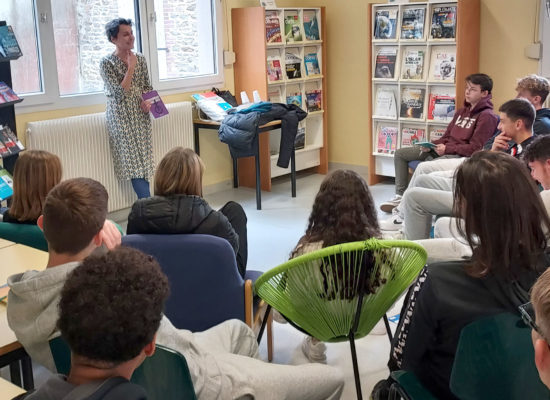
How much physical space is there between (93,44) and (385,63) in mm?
2485

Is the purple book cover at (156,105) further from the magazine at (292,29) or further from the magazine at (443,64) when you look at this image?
the magazine at (443,64)

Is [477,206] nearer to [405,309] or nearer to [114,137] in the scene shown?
[405,309]

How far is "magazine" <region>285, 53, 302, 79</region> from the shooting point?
6.21 metres

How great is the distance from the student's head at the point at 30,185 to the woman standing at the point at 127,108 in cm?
215

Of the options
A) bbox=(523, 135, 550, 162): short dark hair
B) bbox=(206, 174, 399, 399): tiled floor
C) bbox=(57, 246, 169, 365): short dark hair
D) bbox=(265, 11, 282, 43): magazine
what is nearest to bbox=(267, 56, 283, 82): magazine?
bbox=(265, 11, 282, 43): magazine

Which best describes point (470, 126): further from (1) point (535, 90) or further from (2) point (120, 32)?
(2) point (120, 32)

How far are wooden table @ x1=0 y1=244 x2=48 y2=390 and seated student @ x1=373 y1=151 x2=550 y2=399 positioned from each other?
1050mm

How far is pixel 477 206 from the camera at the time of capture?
5.50 ft

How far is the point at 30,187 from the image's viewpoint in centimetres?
276

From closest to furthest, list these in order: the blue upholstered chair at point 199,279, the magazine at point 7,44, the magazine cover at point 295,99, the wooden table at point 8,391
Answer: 1. the wooden table at point 8,391
2. the blue upholstered chair at point 199,279
3. the magazine at point 7,44
4. the magazine cover at point 295,99

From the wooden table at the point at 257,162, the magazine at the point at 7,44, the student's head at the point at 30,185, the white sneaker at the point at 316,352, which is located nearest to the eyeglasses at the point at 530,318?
the white sneaker at the point at 316,352

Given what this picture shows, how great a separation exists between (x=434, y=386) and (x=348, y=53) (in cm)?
519

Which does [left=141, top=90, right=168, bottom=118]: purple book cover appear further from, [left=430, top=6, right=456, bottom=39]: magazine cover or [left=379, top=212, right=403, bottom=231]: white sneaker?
[left=430, top=6, right=456, bottom=39]: magazine cover

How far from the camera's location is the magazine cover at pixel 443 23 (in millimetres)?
5438
